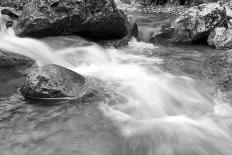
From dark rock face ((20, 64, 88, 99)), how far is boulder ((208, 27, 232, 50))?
24.5ft

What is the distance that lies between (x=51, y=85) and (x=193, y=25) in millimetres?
8829

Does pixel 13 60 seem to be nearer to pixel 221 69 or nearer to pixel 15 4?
pixel 221 69

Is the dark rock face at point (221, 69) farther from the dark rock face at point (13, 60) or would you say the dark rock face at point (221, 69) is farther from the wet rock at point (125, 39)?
the dark rock face at point (13, 60)

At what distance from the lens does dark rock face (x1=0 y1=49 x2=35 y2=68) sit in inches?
352

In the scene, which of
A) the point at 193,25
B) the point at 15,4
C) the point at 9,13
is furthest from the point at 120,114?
the point at 15,4

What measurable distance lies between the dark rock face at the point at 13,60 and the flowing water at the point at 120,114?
30 centimetres

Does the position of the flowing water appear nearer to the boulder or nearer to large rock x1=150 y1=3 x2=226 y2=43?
the boulder

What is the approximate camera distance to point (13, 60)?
912 centimetres

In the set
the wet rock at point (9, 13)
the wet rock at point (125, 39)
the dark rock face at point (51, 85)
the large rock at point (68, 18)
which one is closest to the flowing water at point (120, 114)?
the dark rock face at point (51, 85)

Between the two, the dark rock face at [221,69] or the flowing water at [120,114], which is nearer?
the flowing water at [120,114]

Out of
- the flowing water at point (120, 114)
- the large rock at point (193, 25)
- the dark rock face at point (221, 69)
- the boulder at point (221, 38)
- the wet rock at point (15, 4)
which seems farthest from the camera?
the wet rock at point (15, 4)

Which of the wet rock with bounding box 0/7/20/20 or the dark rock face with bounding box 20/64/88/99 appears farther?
the wet rock with bounding box 0/7/20/20

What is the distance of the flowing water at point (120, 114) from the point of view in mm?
5688

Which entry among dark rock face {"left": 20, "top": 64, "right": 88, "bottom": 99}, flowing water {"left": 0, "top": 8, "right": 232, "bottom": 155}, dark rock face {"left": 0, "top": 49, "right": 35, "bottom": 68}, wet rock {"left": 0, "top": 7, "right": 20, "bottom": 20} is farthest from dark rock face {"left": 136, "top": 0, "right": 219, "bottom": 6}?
dark rock face {"left": 20, "top": 64, "right": 88, "bottom": 99}
